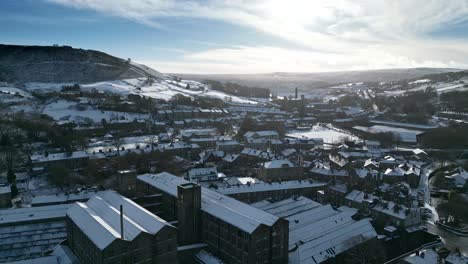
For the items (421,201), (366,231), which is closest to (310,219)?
(366,231)

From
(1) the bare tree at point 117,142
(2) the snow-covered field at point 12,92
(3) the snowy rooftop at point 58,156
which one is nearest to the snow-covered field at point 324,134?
(1) the bare tree at point 117,142

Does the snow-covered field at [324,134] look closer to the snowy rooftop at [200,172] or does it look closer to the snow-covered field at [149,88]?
the snowy rooftop at [200,172]

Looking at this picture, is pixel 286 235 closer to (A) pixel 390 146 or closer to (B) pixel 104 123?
(A) pixel 390 146

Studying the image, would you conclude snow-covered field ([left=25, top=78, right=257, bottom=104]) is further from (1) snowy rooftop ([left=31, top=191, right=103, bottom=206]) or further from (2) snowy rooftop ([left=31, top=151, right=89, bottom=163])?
(1) snowy rooftop ([left=31, top=191, right=103, bottom=206])

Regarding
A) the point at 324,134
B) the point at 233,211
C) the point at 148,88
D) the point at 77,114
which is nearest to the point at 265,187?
the point at 233,211

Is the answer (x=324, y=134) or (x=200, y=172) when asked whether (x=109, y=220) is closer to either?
(x=200, y=172)

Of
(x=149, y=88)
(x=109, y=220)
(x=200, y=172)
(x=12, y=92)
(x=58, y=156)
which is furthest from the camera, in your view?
(x=149, y=88)

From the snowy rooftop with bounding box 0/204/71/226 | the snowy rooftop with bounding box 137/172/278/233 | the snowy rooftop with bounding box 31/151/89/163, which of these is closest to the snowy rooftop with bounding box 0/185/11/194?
the snowy rooftop with bounding box 0/204/71/226

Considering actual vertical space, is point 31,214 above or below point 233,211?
below
